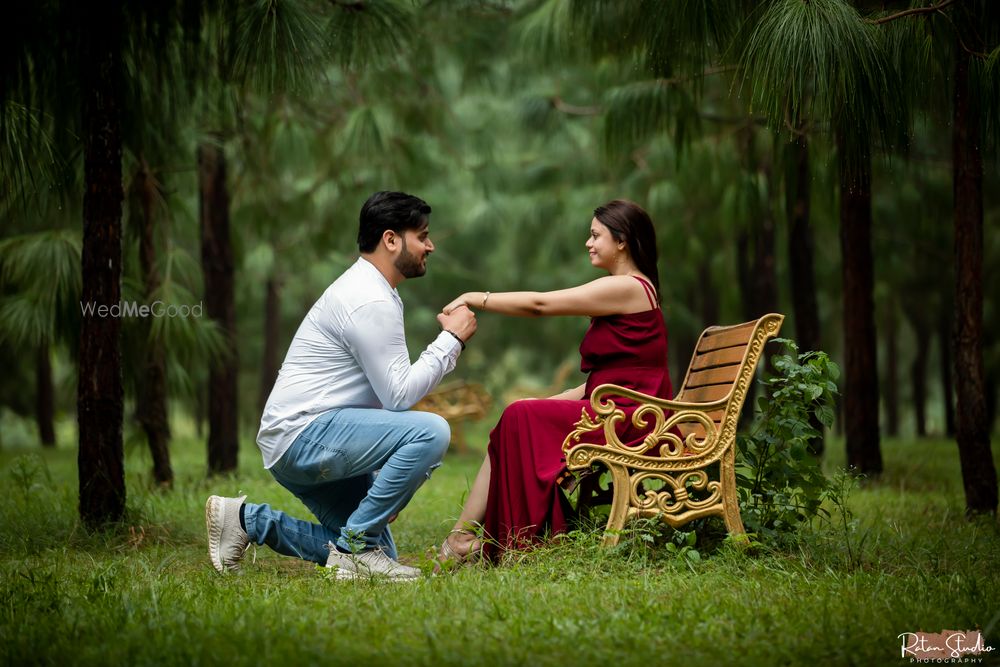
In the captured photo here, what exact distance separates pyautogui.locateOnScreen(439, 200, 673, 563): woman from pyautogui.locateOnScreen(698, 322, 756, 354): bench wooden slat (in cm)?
26

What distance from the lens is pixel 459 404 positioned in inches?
425

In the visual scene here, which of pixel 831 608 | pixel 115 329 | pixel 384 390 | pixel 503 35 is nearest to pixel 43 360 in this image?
pixel 503 35

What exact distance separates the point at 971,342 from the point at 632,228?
7.25 ft

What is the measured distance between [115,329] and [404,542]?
1.61 m

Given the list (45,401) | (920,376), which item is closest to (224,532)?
(45,401)

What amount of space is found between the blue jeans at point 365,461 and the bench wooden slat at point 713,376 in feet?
3.42

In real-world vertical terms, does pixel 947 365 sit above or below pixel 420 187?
below

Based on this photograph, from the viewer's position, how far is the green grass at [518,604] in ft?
8.79

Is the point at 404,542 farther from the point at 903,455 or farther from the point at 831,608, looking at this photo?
the point at 903,455

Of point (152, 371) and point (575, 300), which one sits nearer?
point (575, 300)

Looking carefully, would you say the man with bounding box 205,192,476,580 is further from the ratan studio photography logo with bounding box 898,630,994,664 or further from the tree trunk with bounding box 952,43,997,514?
the tree trunk with bounding box 952,43,997,514

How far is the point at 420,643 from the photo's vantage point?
2750 mm

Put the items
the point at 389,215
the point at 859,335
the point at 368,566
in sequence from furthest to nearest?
1. the point at 859,335
2. the point at 389,215
3. the point at 368,566

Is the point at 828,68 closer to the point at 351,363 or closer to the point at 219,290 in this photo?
the point at 351,363
